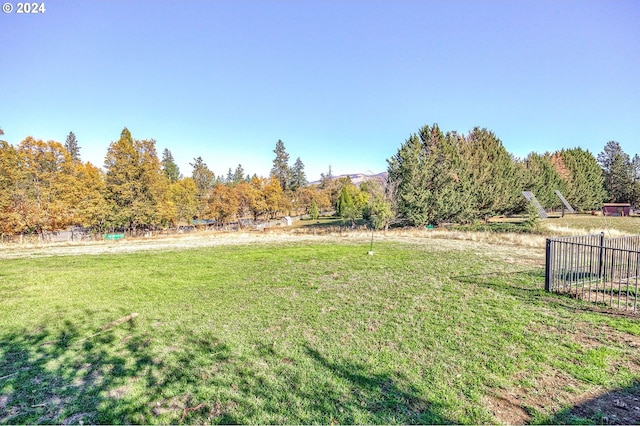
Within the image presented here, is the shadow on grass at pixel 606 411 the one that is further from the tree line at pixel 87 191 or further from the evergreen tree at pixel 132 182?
the evergreen tree at pixel 132 182

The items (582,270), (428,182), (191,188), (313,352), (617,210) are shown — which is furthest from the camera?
(617,210)

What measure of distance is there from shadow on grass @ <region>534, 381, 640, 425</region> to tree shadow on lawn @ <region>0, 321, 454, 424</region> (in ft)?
4.23

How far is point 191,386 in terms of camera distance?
3.71 metres

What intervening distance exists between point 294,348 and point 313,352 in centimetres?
35

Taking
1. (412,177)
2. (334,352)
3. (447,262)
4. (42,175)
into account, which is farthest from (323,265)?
(42,175)

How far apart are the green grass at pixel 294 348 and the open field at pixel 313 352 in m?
0.02

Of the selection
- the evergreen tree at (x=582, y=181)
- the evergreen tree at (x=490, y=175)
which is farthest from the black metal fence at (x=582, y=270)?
the evergreen tree at (x=582, y=181)

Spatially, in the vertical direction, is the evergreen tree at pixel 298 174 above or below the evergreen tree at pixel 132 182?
above

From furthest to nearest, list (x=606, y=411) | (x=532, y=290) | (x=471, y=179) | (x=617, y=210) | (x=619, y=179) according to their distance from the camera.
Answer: (x=619, y=179)
(x=617, y=210)
(x=471, y=179)
(x=532, y=290)
(x=606, y=411)

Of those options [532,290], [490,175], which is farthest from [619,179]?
[532,290]

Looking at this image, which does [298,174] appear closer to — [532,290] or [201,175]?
[201,175]

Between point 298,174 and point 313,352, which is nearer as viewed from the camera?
point 313,352

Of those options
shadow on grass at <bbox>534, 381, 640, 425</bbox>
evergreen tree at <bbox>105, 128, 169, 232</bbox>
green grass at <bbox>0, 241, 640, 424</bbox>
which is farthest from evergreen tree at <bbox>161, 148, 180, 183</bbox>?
shadow on grass at <bbox>534, 381, 640, 425</bbox>

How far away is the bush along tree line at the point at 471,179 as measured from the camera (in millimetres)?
27609
